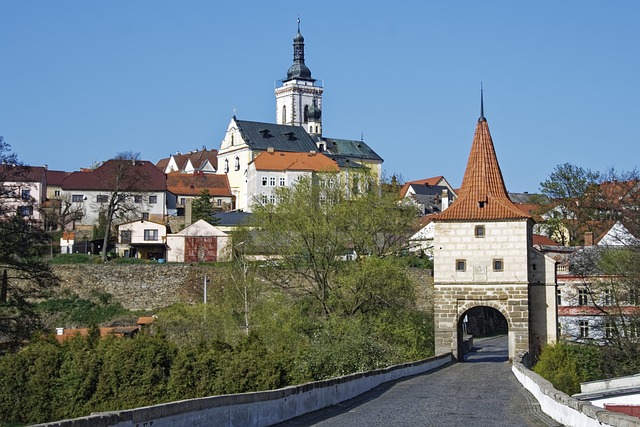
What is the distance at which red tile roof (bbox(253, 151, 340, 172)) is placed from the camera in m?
109

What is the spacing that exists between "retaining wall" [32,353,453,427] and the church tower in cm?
13432

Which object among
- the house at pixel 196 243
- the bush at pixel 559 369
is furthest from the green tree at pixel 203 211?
the bush at pixel 559 369

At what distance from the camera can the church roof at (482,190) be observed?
1955 inches

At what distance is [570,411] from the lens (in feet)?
63.4

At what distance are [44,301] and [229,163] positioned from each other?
58509mm

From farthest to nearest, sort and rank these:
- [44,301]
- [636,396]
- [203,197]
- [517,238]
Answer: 1. [203,197]
2. [44,301]
3. [517,238]
4. [636,396]

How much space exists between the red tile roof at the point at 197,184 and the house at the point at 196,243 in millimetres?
26554

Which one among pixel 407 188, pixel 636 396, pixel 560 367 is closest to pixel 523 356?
pixel 560 367

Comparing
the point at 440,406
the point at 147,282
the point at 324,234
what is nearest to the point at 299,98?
the point at 147,282

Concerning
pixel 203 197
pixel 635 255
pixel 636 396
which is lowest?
pixel 636 396

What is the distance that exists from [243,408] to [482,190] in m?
33.9

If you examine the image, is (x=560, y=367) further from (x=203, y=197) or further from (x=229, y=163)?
(x=229, y=163)

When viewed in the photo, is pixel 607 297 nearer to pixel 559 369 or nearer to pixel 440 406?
pixel 559 369

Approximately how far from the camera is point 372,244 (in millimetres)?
50812
